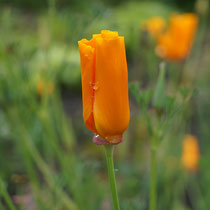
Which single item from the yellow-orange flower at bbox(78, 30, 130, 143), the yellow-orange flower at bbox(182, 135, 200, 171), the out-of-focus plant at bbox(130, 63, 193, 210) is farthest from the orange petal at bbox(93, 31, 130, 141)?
the yellow-orange flower at bbox(182, 135, 200, 171)

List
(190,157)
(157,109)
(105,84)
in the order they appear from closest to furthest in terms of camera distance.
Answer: (105,84), (157,109), (190,157)

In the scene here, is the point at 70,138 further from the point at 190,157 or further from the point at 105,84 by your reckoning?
the point at 105,84

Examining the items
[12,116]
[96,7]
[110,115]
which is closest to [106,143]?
[110,115]

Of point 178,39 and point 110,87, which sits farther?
point 178,39

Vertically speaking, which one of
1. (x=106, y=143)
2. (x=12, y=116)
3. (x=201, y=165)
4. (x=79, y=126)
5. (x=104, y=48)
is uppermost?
(x=104, y=48)

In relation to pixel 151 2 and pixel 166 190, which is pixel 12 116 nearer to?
pixel 166 190

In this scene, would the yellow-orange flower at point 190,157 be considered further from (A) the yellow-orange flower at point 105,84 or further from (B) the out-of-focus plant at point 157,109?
(A) the yellow-orange flower at point 105,84

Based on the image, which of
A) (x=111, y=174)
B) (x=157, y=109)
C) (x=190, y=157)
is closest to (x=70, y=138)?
(x=190, y=157)
